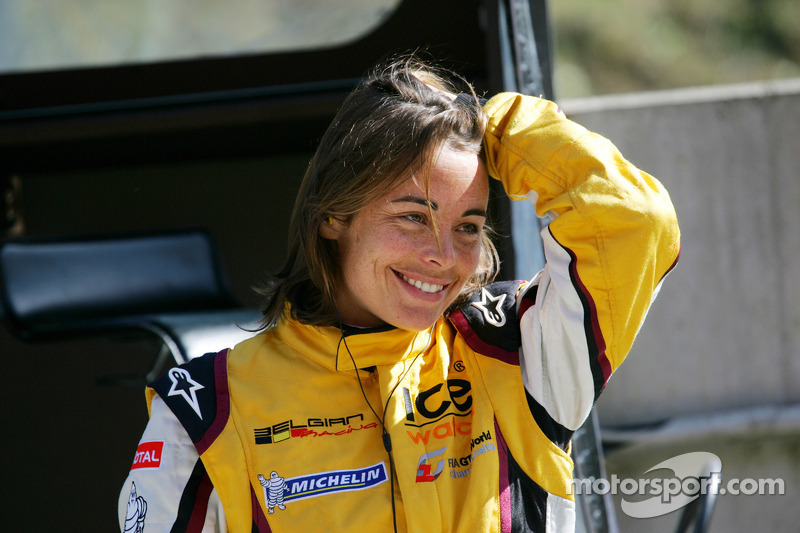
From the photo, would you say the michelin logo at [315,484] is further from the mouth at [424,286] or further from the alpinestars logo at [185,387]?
the mouth at [424,286]

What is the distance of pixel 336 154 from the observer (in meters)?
1.42

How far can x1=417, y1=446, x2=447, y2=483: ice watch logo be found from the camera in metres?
1.27

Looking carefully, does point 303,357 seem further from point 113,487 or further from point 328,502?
point 113,487

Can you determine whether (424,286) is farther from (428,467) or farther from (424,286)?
(428,467)

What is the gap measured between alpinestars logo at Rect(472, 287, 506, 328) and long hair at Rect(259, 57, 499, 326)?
4cm

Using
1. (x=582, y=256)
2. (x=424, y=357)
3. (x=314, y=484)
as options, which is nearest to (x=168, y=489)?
(x=314, y=484)

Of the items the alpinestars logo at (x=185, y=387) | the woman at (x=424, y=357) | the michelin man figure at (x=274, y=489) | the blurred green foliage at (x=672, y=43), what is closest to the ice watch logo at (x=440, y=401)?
the woman at (x=424, y=357)

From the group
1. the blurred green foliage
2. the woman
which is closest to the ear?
the woman

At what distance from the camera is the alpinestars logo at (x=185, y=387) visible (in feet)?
4.25

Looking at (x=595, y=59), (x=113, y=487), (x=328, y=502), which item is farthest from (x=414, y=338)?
(x=595, y=59)

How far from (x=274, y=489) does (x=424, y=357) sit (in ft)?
1.07

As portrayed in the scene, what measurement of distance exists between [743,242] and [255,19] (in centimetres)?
199

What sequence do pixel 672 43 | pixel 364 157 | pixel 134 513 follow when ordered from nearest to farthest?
pixel 134 513, pixel 364 157, pixel 672 43

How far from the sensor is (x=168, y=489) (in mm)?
1251
